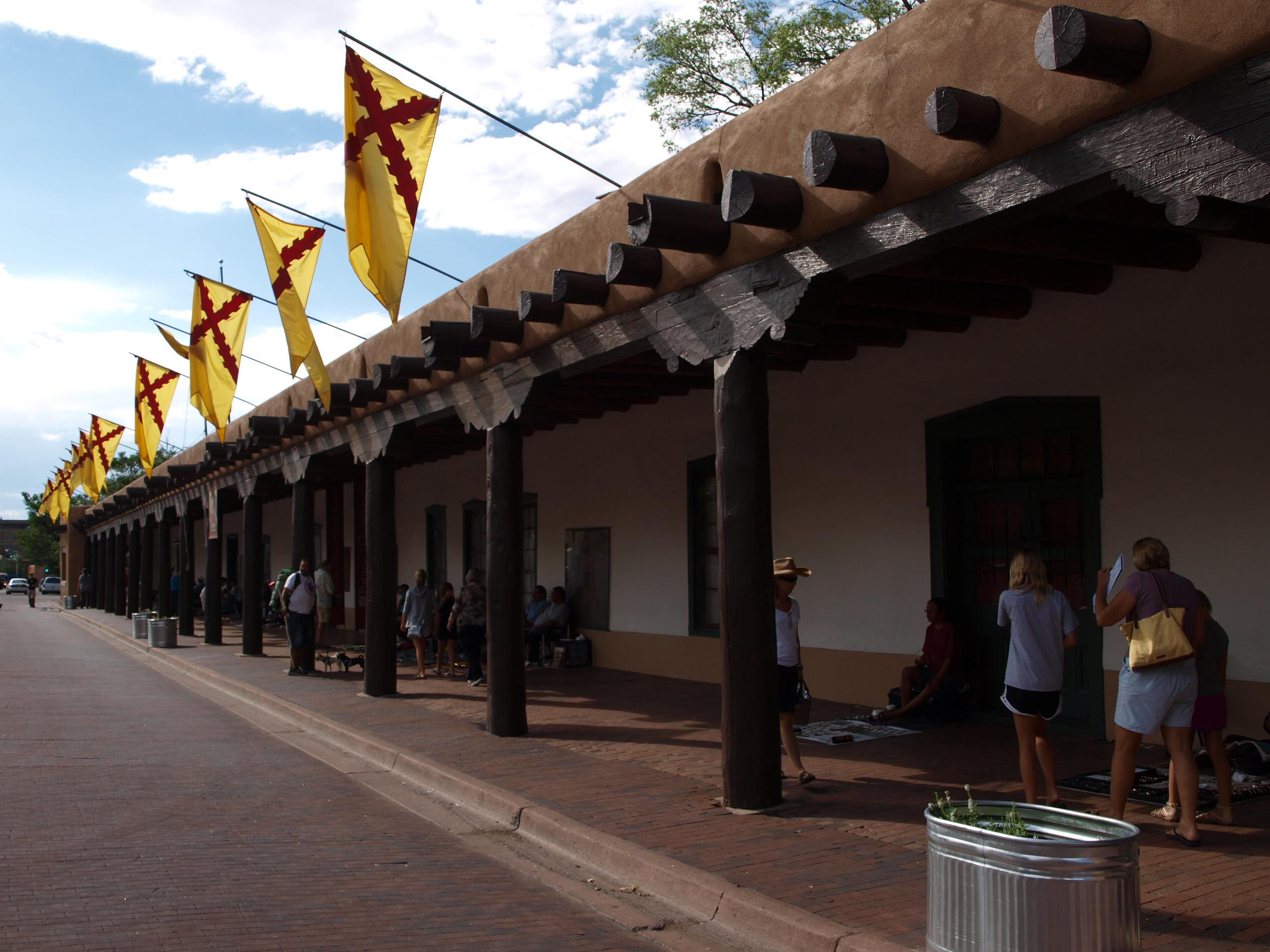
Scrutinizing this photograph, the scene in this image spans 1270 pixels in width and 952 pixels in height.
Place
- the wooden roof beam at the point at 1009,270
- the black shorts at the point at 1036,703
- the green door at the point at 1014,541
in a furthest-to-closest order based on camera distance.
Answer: the green door at the point at 1014,541 → the wooden roof beam at the point at 1009,270 → the black shorts at the point at 1036,703

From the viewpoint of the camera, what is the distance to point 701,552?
13.9 meters

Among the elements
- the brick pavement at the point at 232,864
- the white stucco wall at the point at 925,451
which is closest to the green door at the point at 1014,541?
the white stucco wall at the point at 925,451

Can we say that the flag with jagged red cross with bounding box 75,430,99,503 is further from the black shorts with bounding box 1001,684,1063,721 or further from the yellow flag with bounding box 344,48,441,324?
the black shorts with bounding box 1001,684,1063,721

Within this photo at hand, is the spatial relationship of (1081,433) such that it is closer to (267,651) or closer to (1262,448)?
(1262,448)

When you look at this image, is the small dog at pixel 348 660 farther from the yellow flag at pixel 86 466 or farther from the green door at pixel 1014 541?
the yellow flag at pixel 86 466

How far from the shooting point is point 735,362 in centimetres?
723

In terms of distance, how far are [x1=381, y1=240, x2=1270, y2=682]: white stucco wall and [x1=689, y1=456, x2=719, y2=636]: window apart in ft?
0.68

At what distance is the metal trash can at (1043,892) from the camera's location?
12.1 ft

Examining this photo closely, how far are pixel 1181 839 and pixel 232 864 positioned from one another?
5291 millimetres

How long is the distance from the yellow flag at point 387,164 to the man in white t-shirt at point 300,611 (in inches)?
305

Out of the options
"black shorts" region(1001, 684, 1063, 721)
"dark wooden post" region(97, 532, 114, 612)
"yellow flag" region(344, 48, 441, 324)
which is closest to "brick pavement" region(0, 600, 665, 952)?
"black shorts" region(1001, 684, 1063, 721)

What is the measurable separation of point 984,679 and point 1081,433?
2.48 metres

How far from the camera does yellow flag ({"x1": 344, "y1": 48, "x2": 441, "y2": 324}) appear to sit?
909 cm

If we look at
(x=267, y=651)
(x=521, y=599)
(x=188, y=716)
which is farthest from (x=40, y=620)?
(x=521, y=599)
